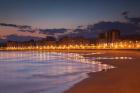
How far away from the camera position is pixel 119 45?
174750mm

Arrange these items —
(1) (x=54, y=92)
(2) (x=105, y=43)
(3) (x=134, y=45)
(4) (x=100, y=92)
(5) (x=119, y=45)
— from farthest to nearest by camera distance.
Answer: (2) (x=105, y=43) < (5) (x=119, y=45) < (3) (x=134, y=45) < (1) (x=54, y=92) < (4) (x=100, y=92)

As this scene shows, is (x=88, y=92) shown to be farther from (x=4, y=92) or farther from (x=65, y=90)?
(x=4, y=92)

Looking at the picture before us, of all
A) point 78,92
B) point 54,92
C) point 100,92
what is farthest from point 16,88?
point 100,92

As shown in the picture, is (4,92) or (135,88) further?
(4,92)

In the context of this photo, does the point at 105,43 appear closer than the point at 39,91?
No

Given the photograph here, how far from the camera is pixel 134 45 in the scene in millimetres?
163750

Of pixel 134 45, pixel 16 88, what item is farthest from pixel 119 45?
pixel 16 88

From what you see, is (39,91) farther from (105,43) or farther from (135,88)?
(105,43)

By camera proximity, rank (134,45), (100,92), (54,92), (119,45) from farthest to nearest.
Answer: (119,45) → (134,45) → (54,92) → (100,92)

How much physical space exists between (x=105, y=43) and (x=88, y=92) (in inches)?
7270

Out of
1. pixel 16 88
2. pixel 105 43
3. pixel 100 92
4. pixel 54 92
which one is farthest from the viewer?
pixel 105 43

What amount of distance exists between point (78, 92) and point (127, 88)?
2.52 meters

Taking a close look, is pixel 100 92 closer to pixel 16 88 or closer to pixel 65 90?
pixel 65 90

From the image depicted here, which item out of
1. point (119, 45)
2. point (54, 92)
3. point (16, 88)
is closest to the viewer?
point (54, 92)
